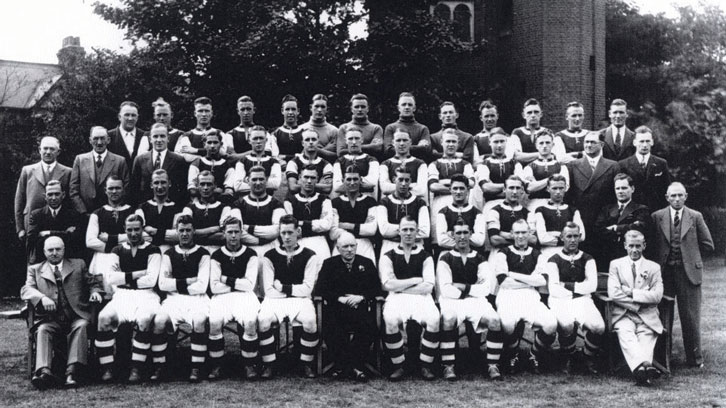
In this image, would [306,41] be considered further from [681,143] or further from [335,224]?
[681,143]

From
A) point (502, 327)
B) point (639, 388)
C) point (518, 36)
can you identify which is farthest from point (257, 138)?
point (518, 36)

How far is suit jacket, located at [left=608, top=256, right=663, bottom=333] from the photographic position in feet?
23.6

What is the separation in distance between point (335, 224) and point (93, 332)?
2737 millimetres

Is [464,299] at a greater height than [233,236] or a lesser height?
lesser

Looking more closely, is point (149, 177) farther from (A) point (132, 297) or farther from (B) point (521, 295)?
(B) point (521, 295)

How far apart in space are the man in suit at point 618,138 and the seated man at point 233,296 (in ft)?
14.4

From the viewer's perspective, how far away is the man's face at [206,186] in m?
7.79

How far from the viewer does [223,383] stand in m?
6.85

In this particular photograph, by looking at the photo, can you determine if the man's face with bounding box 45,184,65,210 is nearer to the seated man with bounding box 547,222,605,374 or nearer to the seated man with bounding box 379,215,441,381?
the seated man with bounding box 379,215,441,381

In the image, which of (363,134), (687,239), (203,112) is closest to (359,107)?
(363,134)

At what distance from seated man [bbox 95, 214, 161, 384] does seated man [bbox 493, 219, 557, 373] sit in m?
3.50

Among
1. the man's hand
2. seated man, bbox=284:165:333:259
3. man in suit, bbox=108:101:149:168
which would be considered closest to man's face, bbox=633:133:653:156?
seated man, bbox=284:165:333:259

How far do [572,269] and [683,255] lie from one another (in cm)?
134

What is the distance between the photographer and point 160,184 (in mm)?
7797
